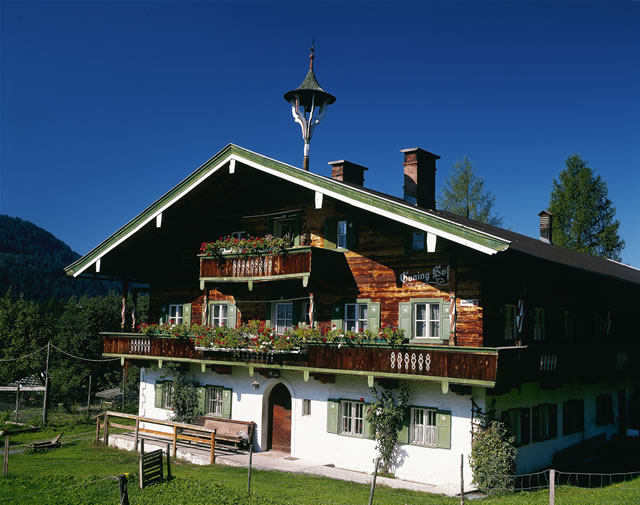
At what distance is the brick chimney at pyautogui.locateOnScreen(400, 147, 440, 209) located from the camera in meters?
25.8

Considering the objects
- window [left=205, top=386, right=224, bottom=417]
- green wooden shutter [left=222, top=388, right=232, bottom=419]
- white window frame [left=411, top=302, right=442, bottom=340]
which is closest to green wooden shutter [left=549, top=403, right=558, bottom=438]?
white window frame [left=411, top=302, right=442, bottom=340]

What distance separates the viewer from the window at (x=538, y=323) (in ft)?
77.7

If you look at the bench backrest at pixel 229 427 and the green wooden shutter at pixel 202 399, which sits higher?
the green wooden shutter at pixel 202 399

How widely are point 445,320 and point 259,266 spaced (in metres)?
6.77

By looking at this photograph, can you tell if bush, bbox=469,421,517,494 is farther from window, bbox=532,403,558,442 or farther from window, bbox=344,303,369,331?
window, bbox=344,303,369,331

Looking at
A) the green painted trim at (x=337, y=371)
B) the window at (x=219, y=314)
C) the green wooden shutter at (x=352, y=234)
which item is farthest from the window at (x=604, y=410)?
the window at (x=219, y=314)

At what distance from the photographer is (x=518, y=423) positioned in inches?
849

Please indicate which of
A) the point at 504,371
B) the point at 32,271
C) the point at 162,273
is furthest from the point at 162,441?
the point at 32,271

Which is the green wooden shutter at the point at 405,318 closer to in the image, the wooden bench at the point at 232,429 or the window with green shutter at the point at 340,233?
the window with green shutter at the point at 340,233

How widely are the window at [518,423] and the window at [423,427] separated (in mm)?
2103

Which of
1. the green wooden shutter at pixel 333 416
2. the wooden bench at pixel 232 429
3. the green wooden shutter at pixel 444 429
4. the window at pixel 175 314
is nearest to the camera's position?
the green wooden shutter at pixel 444 429

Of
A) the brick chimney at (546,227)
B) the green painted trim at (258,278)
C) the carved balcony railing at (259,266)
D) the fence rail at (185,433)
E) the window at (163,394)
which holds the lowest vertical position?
the fence rail at (185,433)

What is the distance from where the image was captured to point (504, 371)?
728 inches

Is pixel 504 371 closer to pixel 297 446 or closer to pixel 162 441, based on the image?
pixel 297 446
